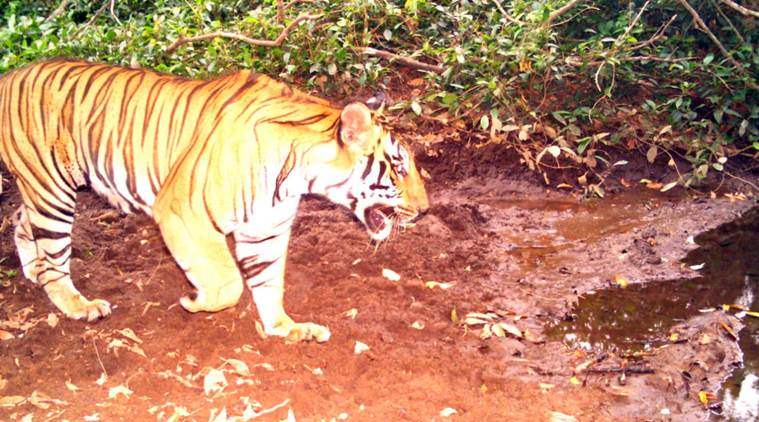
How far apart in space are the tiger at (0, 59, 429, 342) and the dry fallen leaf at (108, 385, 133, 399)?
1.94ft

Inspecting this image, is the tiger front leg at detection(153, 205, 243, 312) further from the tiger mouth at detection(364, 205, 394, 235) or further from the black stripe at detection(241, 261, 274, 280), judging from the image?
the tiger mouth at detection(364, 205, 394, 235)

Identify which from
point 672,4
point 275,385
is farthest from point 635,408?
point 672,4

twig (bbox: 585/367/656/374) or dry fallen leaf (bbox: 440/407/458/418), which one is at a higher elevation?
dry fallen leaf (bbox: 440/407/458/418)

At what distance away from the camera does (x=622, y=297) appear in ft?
17.7

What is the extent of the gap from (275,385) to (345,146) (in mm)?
1353

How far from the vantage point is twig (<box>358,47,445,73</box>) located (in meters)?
7.34

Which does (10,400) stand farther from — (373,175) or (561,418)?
(561,418)

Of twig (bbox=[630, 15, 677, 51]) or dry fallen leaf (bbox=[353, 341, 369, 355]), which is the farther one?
twig (bbox=[630, 15, 677, 51])

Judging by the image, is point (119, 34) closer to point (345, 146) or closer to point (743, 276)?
point (345, 146)

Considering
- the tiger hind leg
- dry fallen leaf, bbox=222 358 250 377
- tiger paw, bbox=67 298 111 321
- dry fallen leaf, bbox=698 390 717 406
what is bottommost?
dry fallen leaf, bbox=698 390 717 406

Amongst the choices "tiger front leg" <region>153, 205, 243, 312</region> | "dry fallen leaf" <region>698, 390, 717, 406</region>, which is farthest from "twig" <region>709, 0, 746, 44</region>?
"tiger front leg" <region>153, 205, 243, 312</region>

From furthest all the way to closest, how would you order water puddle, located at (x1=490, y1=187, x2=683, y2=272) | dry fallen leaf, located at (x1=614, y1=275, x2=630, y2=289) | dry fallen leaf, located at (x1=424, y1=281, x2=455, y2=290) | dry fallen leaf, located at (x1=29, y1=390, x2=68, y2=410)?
water puddle, located at (x1=490, y1=187, x2=683, y2=272) → dry fallen leaf, located at (x1=614, y1=275, x2=630, y2=289) → dry fallen leaf, located at (x1=424, y1=281, x2=455, y2=290) → dry fallen leaf, located at (x1=29, y1=390, x2=68, y2=410)

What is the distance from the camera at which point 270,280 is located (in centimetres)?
418

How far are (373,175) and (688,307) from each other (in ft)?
8.97
